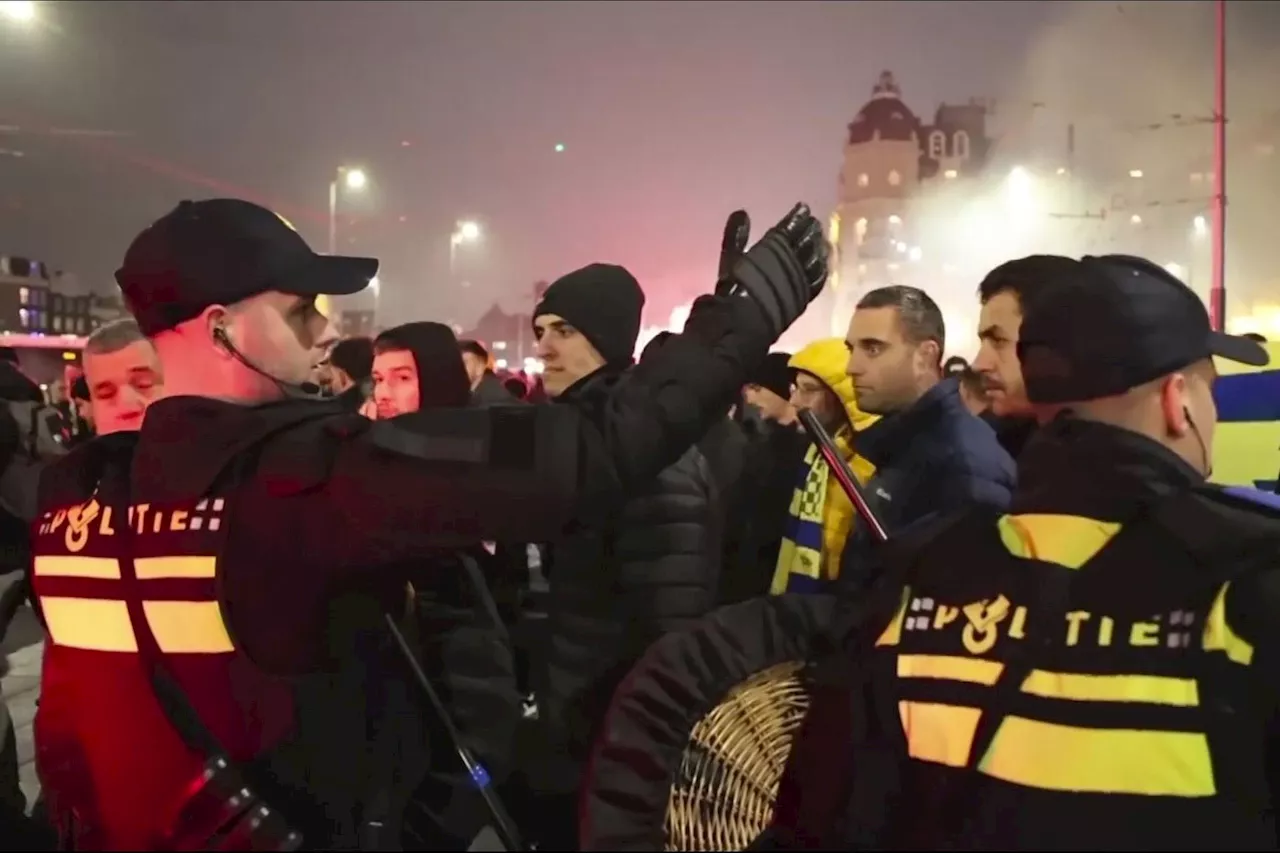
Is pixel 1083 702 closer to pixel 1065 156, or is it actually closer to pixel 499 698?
pixel 499 698

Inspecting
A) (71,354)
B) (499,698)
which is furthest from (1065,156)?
(499,698)

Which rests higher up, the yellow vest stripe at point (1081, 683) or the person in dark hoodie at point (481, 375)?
the person in dark hoodie at point (481, 375)

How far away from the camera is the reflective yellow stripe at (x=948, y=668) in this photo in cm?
182

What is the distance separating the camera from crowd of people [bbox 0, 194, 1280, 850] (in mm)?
1697

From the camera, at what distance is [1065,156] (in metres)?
39.3

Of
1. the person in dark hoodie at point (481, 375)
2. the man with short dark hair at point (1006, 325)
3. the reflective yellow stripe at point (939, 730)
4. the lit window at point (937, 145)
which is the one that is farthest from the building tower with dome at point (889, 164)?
the reflective yellow stripe at point (939, 730)

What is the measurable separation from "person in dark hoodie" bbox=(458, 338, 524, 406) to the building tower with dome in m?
82.4

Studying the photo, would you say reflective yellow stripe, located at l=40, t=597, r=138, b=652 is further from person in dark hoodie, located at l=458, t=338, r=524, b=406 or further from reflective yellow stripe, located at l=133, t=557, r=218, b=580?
person in dark hoodie, located at l=458, t=338, r=524, b=406

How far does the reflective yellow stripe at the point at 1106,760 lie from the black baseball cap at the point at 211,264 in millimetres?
1502

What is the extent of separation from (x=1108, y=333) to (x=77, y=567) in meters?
1.94

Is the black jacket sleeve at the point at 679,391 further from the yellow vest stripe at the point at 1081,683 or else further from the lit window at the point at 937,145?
the lit window at the point at 937,145

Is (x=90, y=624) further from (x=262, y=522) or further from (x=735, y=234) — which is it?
(x=735, y=234)

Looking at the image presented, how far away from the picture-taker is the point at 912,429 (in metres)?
3.80

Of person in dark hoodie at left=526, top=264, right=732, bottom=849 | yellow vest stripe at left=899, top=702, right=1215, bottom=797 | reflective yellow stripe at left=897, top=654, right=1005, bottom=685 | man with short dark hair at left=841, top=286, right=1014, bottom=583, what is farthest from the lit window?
yellow vest stripe at left=899, top=702, right=1215, bottom=797
